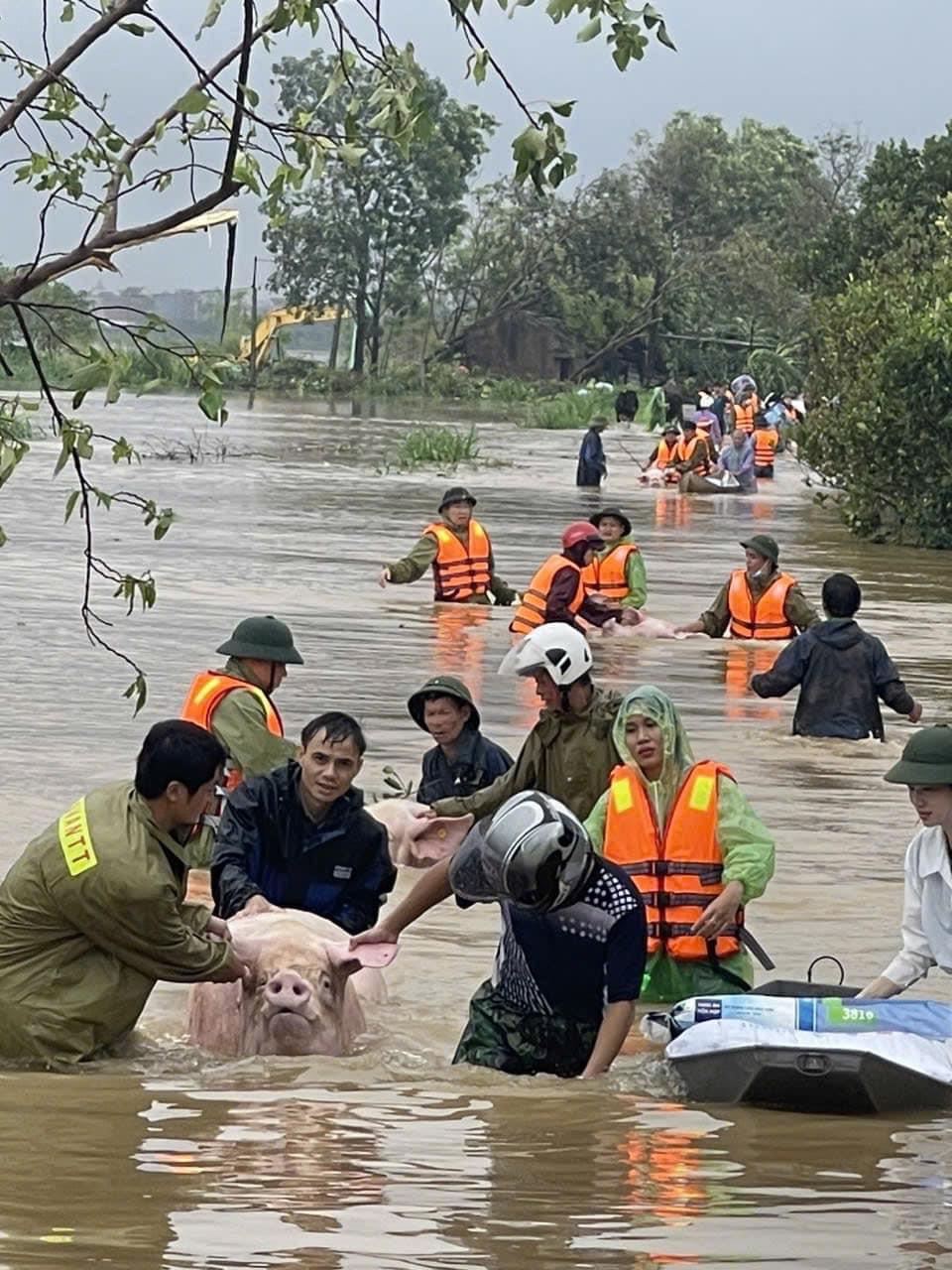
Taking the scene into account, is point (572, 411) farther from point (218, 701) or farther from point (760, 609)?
point (218, 701)

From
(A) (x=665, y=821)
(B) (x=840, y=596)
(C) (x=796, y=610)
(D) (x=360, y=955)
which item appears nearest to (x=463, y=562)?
(C) (x=796, y=610)

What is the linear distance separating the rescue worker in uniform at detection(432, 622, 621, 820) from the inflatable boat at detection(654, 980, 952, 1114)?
1935 millimetres

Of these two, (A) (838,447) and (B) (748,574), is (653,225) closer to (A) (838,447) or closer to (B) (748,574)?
(A) (838,447)

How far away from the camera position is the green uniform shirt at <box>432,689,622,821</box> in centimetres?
898

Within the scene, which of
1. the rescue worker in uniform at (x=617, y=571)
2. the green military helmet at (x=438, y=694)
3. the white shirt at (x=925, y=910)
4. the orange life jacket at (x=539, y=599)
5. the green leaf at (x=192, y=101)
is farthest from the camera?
the rescue worker in uniform at (x=617, y=571)

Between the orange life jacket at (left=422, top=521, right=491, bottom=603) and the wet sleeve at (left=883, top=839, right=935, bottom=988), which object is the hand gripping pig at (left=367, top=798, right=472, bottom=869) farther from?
the orange life jacket at (left=422, top=521, right=491, bottom=603)

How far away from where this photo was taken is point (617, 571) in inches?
788

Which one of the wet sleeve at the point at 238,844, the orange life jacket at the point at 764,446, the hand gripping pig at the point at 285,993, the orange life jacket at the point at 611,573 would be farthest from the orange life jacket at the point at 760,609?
the orange life jacket at the point at 764,446

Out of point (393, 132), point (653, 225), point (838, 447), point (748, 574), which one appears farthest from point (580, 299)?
point (393, 132)

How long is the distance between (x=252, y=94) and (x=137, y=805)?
87.2 inches

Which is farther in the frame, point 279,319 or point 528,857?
point 279,319

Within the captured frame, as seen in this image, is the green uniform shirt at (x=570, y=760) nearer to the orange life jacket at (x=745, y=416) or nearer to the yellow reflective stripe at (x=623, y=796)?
the yellow reflective stripe at (x=623, y=796)

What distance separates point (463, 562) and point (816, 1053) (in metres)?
14.2

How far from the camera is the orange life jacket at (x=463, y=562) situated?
20.7 m
